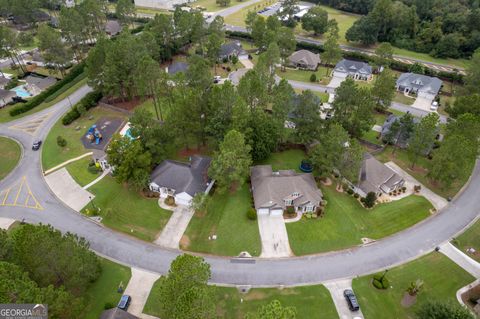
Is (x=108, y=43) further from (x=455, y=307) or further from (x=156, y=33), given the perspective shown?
(x=455, y=307)

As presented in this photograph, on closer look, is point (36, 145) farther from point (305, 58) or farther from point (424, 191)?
point (305, 58)

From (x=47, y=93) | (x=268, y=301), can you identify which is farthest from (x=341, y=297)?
(x=47, y=93)

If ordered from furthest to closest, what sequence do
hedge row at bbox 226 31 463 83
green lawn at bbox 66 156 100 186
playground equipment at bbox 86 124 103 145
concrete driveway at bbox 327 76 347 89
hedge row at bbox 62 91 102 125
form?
hedge row at bbox 226 31 463 83, concrete driveway at bbox 327 76 347 89, hedge row at bbox 62 91 102 125, playground equipment at bbox 86 124 103 145, green lawn at bbox 66 156 100 186

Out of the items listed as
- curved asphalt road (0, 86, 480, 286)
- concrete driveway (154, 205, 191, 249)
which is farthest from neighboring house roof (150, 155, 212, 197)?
curved asphalt road (0, 86, 480, 286)

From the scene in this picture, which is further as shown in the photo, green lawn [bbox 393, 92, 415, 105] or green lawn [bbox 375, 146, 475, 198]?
green lawn [bbox 393, 92, 415, 105]

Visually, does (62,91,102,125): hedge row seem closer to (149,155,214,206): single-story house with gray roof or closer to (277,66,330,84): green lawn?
(149,155,214,206): single-story house with gray roof

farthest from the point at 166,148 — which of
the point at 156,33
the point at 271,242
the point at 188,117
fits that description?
the point at 156,33
